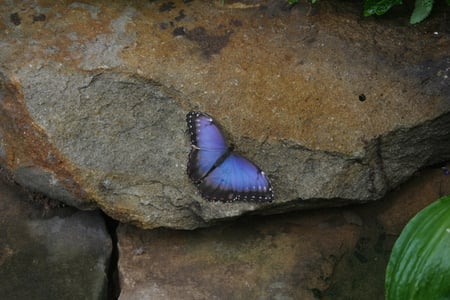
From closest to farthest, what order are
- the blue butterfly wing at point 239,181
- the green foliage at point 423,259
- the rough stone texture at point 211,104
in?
the green foliage at point 423,259 → the blue butterfly wing at point 239,181 → the rough stone texture at point 211,104

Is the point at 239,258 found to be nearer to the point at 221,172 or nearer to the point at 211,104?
the point at 221,172

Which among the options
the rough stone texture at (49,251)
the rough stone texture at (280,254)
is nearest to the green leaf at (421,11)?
the rough stone texture at (280,254)

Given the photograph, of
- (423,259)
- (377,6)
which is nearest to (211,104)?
(377,6)

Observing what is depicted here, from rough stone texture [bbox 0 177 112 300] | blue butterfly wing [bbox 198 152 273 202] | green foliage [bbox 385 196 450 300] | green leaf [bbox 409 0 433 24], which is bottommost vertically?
rough stone texture [bbox 0 177 112 300]

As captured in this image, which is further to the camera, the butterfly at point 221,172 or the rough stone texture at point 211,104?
the rough stone texture at point 211,104

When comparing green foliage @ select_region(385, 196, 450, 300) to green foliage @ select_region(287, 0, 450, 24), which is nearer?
green foliage @ select_region(385, 196, 450, 300)

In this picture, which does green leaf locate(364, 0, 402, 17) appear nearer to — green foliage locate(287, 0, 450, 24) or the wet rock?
green foliage locate(287, 0, 450, 24)

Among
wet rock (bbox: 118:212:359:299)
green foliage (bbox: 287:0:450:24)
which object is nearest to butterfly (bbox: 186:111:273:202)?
wet rock (bbox: 118:212:359:299)

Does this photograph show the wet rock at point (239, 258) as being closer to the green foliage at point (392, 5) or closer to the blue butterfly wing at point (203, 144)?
the blue butterfly wing at point (203, 144)
